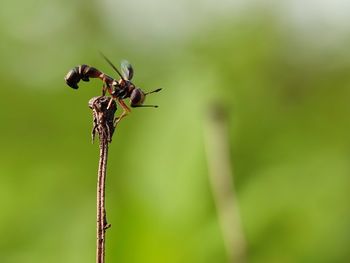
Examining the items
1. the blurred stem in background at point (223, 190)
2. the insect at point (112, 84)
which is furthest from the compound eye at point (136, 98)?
the blurred stem in background at point (223, 190)

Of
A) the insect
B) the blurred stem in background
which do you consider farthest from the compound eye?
the blurred stem in background

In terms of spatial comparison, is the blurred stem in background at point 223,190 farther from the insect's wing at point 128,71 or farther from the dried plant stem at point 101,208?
the dried plant stem at point 101,208

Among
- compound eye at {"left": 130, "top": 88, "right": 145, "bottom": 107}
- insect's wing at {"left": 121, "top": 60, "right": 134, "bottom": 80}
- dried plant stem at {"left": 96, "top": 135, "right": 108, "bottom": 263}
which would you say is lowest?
dried plant stem at {"left": 96, "top": 135, "right": 108, "bottom": 263}

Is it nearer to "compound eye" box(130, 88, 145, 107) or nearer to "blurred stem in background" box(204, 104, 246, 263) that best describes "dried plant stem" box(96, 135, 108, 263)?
"compound eye" box(130, 88, 145, 107)

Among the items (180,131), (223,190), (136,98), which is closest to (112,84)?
(136,98)

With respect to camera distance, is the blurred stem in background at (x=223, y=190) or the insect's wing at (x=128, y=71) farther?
the blurred stem in background at (x=223, y=190)

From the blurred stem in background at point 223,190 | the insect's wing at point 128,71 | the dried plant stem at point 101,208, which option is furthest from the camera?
the blurred stem in background at point 223,190

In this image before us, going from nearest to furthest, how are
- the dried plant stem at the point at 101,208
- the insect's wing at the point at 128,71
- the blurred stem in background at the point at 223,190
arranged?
the dried plant stem at the point at 101,208 → the insect's wing at the point at 128,71 → the blurred stem in background at the point at 223,190

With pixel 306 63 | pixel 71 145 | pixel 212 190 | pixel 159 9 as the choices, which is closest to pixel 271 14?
pixel 306 63
